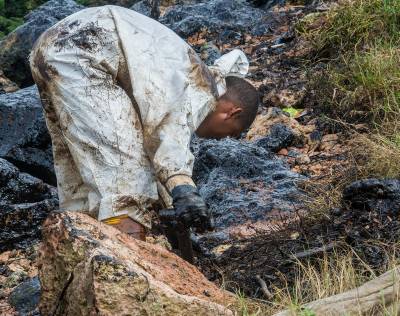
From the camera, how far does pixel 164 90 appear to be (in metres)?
4.12

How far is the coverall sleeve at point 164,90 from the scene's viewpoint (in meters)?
3.98

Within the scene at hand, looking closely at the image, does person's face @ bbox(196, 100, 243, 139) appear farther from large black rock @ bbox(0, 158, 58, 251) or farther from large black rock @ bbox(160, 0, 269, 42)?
large black rock @ bbox(160, 0, 269, 42)

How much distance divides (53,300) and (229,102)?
6.05ft

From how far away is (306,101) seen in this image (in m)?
8.55

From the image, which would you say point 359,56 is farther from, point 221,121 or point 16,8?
point 16,8

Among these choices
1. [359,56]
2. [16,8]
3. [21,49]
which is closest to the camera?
[359,56]

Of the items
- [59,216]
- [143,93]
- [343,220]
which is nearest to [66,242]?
[59,216]

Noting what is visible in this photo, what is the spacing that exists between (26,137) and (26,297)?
288cm

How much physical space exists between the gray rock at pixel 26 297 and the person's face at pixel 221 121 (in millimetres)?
1244

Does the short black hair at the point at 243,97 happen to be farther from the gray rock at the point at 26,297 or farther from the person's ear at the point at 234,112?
the gray rock at the point at 26,297

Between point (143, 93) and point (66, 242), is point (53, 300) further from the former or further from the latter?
point (143, 93)

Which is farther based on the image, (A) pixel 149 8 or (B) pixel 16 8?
(B) pixel 16 8

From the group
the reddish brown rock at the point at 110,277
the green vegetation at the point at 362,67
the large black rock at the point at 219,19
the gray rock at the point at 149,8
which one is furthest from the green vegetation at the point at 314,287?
the gray rock at the point at 149,8

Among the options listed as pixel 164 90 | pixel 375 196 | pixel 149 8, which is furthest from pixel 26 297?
pixel 149 8
